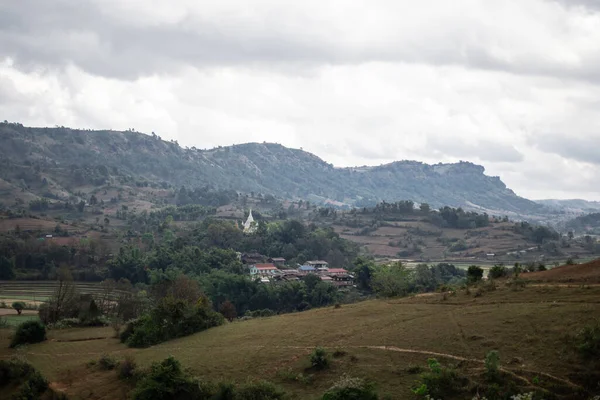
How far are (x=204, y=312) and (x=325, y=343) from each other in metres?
14.8

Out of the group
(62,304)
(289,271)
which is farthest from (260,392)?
(289,271)

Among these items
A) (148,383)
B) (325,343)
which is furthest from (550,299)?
(148,383)

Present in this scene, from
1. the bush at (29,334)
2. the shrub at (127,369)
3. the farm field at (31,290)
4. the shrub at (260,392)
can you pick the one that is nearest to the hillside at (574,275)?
the shrub at (260,392)

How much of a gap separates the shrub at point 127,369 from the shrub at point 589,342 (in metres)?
22.1

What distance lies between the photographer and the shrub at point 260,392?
2733 centimetres

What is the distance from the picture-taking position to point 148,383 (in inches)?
1206

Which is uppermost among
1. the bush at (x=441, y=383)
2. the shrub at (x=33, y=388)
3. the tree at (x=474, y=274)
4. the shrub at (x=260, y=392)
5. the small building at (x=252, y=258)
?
the tree at (x=474, y=274)

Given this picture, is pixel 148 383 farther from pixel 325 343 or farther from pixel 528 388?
pixel 528 388

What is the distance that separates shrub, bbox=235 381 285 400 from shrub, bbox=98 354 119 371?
11.4m

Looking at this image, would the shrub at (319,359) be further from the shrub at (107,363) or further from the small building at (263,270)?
the small building at (263,270)

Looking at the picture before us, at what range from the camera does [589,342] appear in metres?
24.8

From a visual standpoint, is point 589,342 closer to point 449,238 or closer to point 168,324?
point 168,324

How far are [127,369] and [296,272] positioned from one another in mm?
70901

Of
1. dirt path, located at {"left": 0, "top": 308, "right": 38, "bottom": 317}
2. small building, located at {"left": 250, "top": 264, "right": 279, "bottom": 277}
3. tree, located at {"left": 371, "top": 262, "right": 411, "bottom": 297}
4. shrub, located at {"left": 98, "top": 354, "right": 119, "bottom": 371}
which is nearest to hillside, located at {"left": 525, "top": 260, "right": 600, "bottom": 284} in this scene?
shrub, located at {"left": 98, "top": 354, "right": 119, "bottom": 371}
